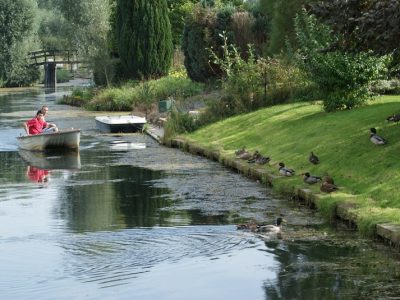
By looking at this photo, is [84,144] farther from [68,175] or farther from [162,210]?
[162,210]

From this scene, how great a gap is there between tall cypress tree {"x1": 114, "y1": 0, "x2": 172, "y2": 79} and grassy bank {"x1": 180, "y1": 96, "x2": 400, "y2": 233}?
91.5ft

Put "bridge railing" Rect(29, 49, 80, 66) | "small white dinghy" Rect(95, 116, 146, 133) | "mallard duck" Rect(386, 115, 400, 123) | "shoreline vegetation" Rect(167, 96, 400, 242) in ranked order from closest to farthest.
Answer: "shoreline vegetation" Rect(167, 96, 400, 242)
"mallard duck" Rect(386, 115, 400, 123)
"small white dinghy" Rect(95, 116, 146, 133)
"bridge railing" Rect(29, 49, 80, 66)

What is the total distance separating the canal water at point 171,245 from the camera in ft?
41.0

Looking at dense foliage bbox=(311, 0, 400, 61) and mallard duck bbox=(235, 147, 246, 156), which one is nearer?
dense foliage bbox=(311, 0, 400, 61)

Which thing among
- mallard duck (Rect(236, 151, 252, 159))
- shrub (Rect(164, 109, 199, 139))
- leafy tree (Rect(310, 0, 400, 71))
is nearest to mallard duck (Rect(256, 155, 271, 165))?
mallard duck (Rect(236, 151, 252, 159))

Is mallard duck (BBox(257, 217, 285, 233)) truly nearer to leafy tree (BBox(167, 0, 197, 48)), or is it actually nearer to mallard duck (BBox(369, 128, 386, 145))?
mallard duck (BBox(369, 128, 386, 145))

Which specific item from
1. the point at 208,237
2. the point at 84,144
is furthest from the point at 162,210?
the point at 84,144

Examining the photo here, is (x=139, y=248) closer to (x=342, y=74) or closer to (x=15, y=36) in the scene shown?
(x=342, y=74)

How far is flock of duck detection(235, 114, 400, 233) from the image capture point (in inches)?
621

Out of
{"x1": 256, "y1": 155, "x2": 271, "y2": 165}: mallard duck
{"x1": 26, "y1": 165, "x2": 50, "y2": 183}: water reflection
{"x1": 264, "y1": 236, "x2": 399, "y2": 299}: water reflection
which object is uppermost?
{"x1": 256, "y1": 155, "x2": 271, "y2": 165}: mallard duck

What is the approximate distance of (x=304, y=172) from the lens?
20.3 m

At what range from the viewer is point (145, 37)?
195 feet

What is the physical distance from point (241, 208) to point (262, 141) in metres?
8.49

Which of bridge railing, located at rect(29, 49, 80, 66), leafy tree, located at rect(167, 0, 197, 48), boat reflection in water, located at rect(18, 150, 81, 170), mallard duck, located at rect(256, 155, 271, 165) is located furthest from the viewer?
bridge railing, located at rect(29, 49, 80, 66)
